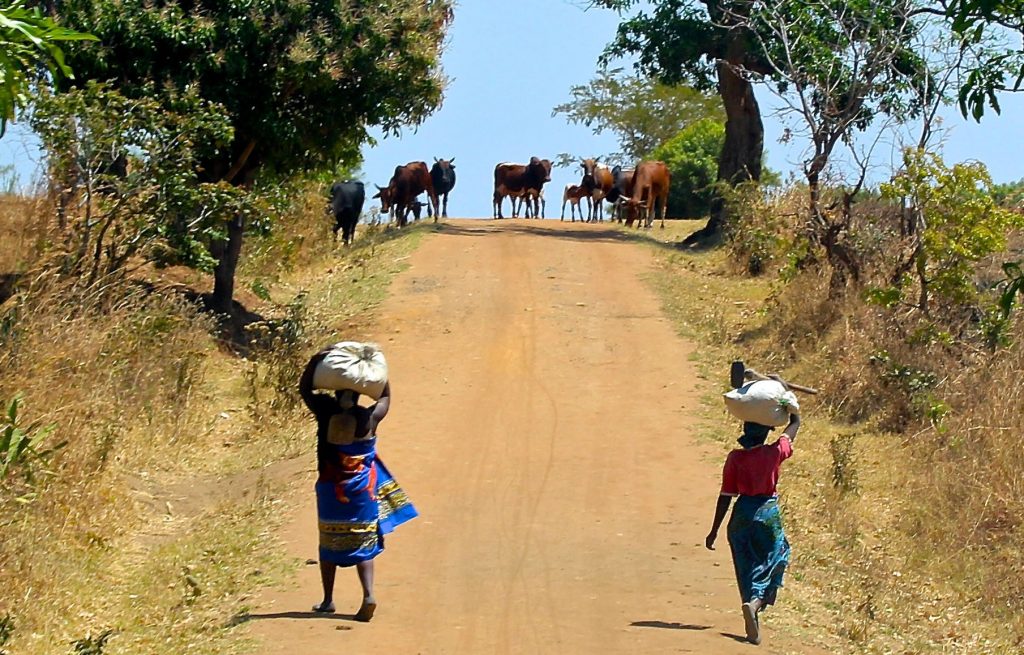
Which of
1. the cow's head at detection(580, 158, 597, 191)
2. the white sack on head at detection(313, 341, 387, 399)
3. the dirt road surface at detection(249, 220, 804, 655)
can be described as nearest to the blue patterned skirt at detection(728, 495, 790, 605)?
the dirt road surface at detection(249, 220, 804, 655)

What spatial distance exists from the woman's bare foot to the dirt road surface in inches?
2.2

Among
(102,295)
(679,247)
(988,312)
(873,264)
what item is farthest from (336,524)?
(679,247)

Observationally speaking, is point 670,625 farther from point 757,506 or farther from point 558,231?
point 558,231

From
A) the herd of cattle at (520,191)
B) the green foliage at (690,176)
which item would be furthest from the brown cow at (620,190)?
the green foliage at (690,176)

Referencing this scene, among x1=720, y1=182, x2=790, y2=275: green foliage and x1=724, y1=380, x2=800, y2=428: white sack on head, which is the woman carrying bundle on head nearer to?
x1=724, y1=380, x2=800, y2=428: white sack on head

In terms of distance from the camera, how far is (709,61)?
28.3 metres

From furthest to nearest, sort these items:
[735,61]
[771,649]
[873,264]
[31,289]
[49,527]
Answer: [735,61] < [873,264] < [31,289] < [49,527] < [771,649]

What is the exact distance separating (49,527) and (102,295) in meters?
5.45

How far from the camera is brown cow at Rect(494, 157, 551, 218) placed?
120 feet

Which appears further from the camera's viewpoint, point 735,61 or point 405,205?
point 405,205

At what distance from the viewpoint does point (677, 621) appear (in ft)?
29.8

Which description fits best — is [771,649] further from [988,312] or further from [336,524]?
[988,312]

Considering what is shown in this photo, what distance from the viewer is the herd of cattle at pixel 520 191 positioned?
27312 mm

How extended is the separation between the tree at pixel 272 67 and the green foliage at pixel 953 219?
6.59 m
